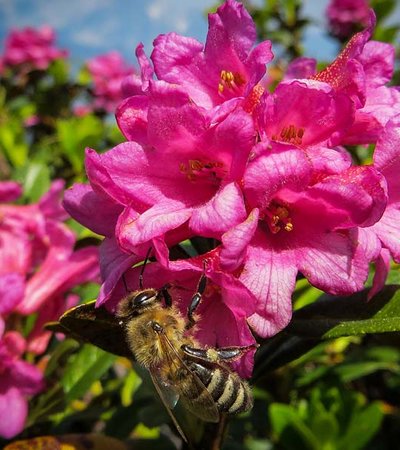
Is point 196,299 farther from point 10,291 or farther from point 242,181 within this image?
point 10,291

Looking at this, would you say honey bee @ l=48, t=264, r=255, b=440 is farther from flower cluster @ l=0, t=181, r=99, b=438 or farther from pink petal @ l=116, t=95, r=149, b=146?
flower cluster @ l=0, t=181, r=99, b=438

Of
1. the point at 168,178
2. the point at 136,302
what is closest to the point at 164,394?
the point at 136,302

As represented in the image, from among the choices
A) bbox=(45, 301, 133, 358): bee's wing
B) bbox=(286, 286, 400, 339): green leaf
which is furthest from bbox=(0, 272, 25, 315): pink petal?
bbox=(286, 286, 400, 339): green leaf

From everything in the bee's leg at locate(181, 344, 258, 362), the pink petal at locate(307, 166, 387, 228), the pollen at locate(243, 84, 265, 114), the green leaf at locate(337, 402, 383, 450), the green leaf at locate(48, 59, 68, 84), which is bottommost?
the green leaf at locate(337, 402, 383, 450)

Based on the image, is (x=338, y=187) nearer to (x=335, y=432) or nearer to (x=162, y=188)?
(x=162, y=188)

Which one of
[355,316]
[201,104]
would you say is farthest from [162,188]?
[355,316]

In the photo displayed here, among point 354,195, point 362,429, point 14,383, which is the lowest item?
point 362,429
